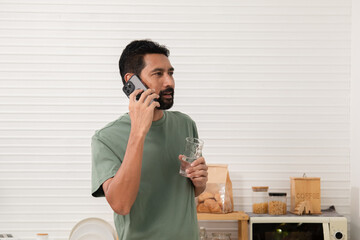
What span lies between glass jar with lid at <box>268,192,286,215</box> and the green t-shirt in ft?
4.68

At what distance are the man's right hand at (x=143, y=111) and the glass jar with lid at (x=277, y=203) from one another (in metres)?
1.67

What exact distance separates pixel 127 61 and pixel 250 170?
5.74ft

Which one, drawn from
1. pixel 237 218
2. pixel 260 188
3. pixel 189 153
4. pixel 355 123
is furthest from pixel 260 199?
pixel 189 153

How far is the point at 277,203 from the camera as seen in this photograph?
3.05 meters

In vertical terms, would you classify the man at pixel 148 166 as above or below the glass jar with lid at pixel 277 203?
above

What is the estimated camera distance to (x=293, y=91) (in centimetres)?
336

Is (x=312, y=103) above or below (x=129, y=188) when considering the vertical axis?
above

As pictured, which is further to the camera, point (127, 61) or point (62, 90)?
point (62, 90)

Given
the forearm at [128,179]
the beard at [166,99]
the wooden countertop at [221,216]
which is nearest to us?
the forearm at [128,179]

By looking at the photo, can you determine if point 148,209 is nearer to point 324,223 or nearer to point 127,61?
point 127,61

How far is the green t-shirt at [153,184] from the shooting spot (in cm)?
161

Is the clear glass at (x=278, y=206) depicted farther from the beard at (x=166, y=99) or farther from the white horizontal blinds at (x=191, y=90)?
the beard at (x=166, y=99)

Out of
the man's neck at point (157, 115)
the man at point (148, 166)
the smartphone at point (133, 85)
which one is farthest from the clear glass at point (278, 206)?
the smartphone at point (133, 85)

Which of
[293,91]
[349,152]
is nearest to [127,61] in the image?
[293,91]
